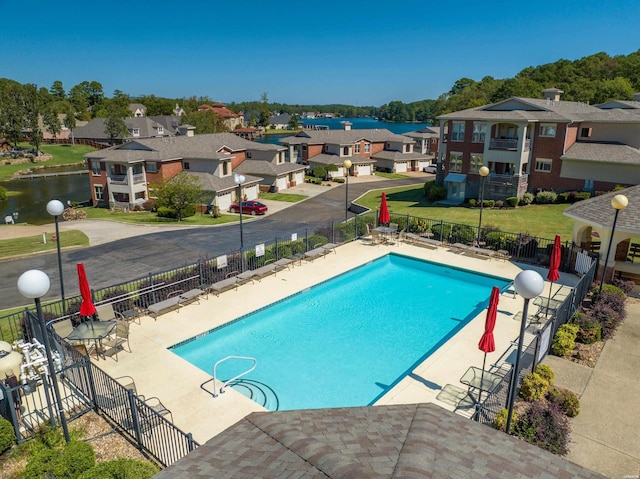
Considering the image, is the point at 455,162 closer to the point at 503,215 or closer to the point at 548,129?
the point at 548,129

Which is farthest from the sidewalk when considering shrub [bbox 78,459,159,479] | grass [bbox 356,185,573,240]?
grass [bbox 356,185,573,240]

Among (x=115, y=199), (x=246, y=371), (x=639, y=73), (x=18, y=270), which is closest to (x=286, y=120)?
(x=639, y=73)

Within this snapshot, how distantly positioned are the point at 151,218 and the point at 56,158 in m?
Answer: 64.7

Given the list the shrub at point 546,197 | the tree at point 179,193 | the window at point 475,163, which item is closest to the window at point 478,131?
the window at point 475,163

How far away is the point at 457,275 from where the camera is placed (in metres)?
24.4

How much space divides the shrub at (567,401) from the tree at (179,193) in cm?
3509

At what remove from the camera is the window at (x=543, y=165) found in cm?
4044

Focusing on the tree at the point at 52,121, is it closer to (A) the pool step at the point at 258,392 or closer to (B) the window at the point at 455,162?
(B) the window at the point at 455,162

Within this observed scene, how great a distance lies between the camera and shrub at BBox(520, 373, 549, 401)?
12475 mm

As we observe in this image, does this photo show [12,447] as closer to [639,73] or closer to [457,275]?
[457,275]

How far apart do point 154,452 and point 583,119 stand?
43245 millimetres

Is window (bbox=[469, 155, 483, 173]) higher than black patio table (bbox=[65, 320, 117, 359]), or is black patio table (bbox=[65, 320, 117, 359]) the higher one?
window (bbox=[469, 155, 483, 173])

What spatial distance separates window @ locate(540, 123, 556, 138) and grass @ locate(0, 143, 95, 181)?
7790 cm

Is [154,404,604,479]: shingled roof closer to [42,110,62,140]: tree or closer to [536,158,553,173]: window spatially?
[536,158,553,173]: window
